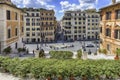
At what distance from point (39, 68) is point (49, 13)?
236ft

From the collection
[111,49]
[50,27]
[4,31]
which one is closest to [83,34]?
[50,27]

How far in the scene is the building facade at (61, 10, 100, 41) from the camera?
92188mm

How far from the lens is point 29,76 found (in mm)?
17234

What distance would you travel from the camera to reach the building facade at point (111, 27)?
103 feet

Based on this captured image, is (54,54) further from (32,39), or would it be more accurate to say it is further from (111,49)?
(32,39)

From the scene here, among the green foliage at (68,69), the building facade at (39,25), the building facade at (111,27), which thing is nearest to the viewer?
the green foliage at (68,69)

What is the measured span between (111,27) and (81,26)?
59.5 m

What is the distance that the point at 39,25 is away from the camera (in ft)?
282

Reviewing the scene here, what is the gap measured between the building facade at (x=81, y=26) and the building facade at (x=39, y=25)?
856cm

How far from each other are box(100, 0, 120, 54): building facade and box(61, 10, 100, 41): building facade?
52.0 meters

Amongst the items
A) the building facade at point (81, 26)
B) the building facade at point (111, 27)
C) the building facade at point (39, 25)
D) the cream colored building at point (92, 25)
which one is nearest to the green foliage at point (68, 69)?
the building facade at point (111, 27)

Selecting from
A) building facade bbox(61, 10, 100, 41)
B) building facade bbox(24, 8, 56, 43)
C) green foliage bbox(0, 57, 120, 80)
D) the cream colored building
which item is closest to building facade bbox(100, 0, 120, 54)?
green foliage bbox(0, 57, 120, 80)

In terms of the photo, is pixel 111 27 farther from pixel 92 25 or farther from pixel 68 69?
pixel 92 25

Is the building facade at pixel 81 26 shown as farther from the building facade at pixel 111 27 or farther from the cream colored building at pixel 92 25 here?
the building facade at pixel 111 27
